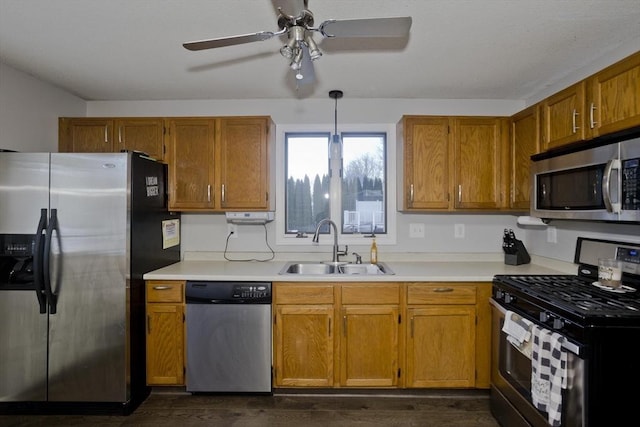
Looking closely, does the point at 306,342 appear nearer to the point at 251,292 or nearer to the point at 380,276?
the point at 251,292

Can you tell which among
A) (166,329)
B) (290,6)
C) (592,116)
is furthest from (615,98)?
(166,329)

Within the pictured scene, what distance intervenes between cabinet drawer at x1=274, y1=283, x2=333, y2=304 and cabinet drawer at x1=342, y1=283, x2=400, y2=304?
0.12 m

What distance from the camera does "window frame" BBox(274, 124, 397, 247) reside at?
2873 millimetres

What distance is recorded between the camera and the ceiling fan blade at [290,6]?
4.02ft

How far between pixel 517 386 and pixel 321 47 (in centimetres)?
231

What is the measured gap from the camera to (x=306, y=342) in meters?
2.23

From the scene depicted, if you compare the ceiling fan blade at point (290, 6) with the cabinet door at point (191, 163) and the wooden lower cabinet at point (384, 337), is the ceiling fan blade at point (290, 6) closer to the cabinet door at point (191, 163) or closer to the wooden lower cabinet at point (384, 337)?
the cabinet door at point (191, 163)

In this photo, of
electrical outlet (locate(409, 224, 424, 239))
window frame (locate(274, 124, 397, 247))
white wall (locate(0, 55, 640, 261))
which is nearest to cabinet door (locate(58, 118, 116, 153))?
white wall (locate(0, 55, 640, 261))

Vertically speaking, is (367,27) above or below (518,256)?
above

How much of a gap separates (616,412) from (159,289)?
2589 millimetres

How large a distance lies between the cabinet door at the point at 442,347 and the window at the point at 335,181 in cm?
96

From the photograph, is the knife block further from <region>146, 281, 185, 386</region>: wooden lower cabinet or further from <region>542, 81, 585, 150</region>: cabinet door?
<region>146, 281, 185, 386</region>: wooden lower cabinet

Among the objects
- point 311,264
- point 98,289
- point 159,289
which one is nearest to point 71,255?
point 98,289

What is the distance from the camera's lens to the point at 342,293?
7.30 feet
